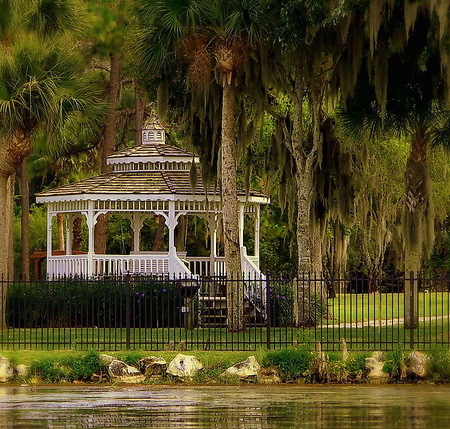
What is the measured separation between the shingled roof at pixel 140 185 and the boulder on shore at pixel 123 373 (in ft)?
41.2

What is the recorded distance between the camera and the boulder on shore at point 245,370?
24.9m

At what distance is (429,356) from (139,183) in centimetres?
1583

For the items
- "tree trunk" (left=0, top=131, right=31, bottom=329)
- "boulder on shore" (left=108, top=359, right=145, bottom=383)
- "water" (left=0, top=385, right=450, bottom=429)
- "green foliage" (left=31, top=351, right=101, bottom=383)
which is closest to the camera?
"water" (left=0, top=385, right=450, bottom=429)

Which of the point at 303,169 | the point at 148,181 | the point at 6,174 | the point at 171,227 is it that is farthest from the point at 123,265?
the point at 303,169

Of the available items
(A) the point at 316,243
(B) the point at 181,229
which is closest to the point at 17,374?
(A) the point at 316,243

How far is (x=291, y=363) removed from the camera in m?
25.1

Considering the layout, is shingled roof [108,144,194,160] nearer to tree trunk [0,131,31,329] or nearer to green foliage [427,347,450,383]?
tree trunk [0,131,31,329]

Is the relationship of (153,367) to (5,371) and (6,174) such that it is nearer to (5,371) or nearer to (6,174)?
(5,371)

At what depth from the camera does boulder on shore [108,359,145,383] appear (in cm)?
2520

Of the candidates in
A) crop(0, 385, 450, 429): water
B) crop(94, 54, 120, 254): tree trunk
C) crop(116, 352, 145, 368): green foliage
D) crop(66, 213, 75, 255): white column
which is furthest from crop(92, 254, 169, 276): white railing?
crop(0, 385, 450, 429): water

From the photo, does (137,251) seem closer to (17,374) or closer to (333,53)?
(333,53)

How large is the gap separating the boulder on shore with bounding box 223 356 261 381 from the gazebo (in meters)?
11.5

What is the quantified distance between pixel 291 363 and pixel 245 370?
0.87m

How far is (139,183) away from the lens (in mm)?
39094
